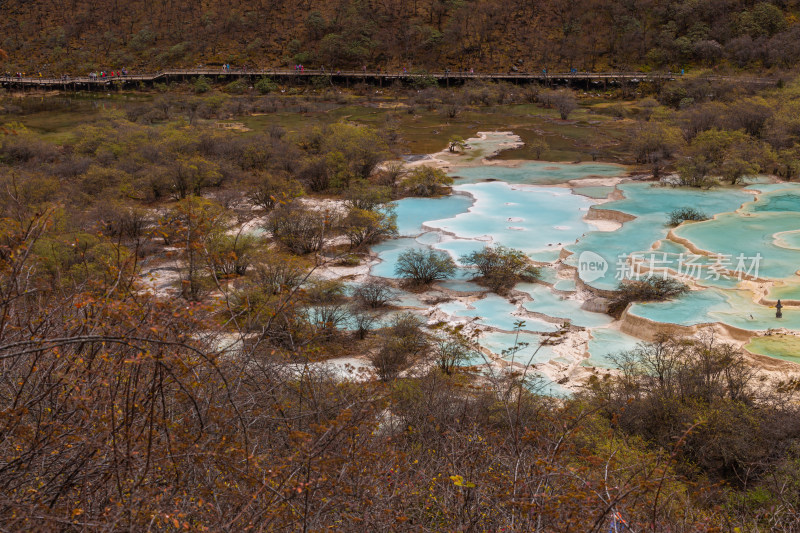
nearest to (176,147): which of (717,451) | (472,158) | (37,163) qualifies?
(37,163)

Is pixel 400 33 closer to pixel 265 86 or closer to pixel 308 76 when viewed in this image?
pixel 308 76

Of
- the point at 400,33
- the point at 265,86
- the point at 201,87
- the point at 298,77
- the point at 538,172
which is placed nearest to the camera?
the point at 538,172

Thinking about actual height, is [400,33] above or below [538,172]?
above

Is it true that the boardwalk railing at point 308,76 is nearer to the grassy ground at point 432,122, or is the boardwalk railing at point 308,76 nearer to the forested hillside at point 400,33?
the forested hillside at point 400,33

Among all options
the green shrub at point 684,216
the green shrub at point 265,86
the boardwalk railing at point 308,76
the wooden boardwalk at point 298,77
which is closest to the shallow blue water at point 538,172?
the green shrub at point 684,216

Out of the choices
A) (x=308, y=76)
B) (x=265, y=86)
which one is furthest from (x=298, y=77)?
(x=265, y=86)

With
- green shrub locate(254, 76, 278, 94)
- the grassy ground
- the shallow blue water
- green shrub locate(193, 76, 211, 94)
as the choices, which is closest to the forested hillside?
green shrub locate(254, 76, 278, 94)

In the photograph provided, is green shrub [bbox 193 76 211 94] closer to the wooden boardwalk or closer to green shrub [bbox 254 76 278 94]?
the wooden boardwalk
